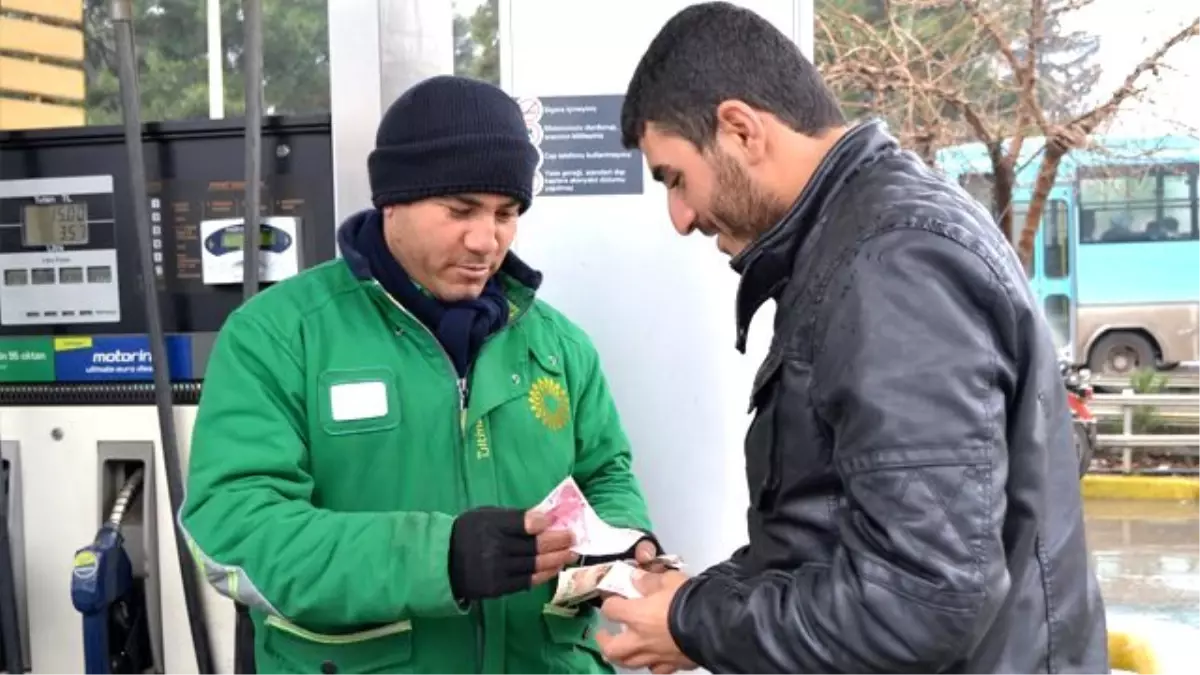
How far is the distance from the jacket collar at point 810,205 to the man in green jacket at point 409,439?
1.96ft

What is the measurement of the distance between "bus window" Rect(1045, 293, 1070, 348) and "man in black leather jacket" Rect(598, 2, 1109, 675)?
1720 cm

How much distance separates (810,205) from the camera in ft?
5.45

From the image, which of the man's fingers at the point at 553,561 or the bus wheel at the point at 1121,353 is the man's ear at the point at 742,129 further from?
the bus wheel at the point at 1121,353

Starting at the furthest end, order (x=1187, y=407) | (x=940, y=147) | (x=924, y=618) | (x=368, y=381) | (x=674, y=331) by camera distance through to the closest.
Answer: (x=1187, y=407)
(x=940, y=147)
(x=674, y=331)
(x=368, y=381)
(x=924, y=618)

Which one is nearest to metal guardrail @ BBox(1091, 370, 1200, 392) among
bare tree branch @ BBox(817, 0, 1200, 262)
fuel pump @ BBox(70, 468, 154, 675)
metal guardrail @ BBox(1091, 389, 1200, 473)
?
metal guardrail @ BBox(1091, 389, 1200, 473)

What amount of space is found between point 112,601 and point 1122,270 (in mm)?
17173

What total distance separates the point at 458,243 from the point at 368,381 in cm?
28

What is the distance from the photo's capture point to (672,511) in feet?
9.84

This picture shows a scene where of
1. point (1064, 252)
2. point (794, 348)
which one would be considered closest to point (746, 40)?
point (794, 348)

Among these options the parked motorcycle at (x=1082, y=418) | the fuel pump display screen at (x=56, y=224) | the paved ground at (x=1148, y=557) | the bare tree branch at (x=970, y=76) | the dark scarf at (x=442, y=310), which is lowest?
the paved ground at (x=1148, y=557)

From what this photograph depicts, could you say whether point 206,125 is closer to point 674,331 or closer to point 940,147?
point 674,331

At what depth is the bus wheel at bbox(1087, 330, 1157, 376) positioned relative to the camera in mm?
18234

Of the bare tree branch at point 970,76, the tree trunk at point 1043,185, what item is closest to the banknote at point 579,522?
the bare tree branch at point 970,76

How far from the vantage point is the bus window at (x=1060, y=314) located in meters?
18.0
